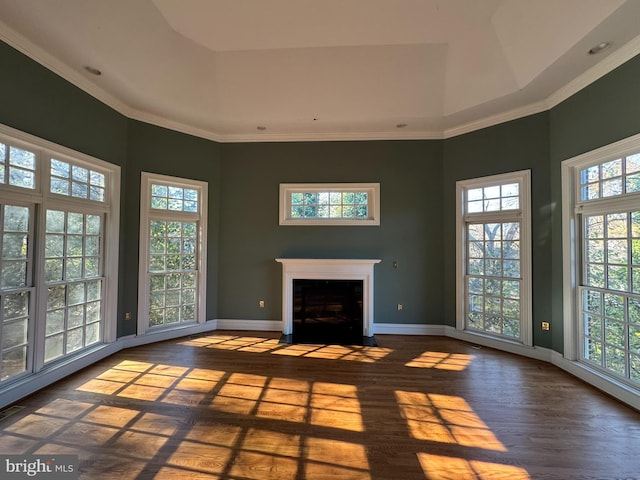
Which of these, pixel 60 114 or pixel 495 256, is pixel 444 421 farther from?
pixel 60 114

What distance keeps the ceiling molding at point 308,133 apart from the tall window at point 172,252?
2.68ft

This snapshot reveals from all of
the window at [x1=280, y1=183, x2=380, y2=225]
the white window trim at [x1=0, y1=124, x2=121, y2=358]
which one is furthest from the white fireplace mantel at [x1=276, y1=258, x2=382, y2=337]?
the white window trim at [x1=0, y1=124, x2=121, y2=358]

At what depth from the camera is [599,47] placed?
2.61 m

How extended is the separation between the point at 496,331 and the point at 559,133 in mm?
2595

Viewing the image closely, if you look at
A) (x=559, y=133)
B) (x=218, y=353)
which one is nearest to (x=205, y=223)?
(x=218, y=353)

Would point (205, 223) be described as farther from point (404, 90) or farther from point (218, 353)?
point (404, 90)

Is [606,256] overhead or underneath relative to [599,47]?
underneath

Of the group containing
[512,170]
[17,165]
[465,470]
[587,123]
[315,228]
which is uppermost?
[587,123]

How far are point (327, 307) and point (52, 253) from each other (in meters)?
3.34

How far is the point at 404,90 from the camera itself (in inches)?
145

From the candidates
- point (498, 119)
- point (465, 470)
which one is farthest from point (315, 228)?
point (465, 470)

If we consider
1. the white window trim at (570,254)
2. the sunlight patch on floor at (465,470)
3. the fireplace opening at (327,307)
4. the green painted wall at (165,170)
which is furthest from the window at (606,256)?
the green painted wall at (165,170)

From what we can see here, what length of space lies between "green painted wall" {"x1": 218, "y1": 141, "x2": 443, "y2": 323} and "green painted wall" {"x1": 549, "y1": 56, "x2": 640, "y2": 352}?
1416mm

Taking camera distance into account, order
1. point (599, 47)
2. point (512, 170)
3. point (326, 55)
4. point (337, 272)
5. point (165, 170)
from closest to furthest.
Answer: point (599, 47), point (326, 55), point (512, 170), point (165, 170), point (337, 272)
